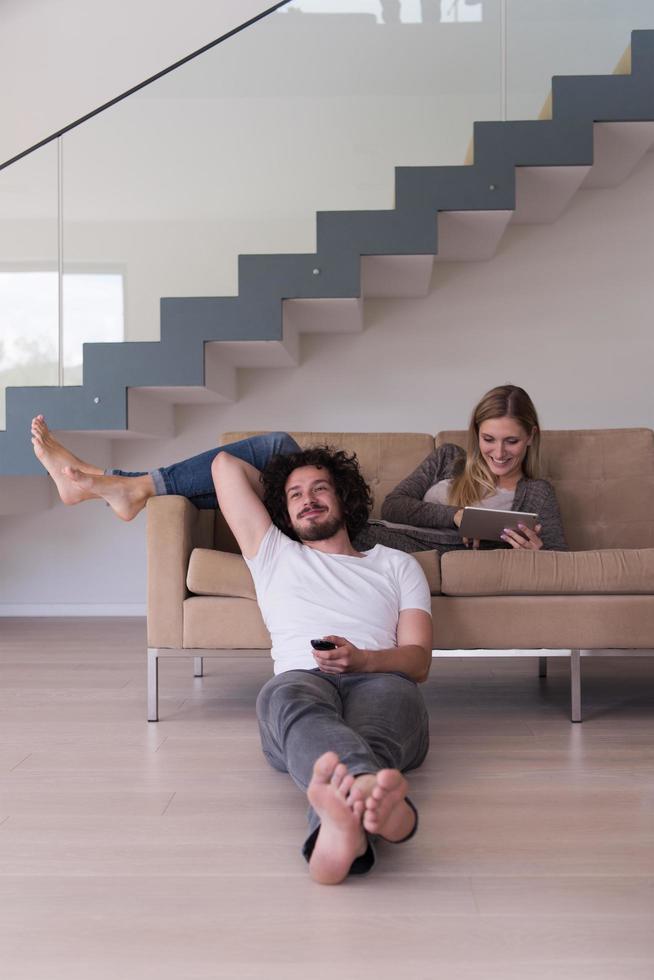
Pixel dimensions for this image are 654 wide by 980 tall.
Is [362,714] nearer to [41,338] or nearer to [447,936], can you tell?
[447,936]

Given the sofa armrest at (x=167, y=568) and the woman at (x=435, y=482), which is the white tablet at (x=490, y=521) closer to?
the woman at (x=435, y=482)

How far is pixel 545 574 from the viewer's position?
257cm

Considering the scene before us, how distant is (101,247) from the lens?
12.7ft

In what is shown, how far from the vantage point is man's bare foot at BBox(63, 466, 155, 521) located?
271 cm

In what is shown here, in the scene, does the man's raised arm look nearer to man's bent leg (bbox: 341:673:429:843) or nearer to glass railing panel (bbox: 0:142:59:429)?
man's bent leg (bbox: 341:673:429:843)

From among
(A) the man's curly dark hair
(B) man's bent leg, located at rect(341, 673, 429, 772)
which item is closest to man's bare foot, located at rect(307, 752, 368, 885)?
(B) man's bent leg, located at rect(341, 673, 429, 772)

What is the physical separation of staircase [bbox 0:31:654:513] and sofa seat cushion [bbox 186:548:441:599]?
130 centimetres

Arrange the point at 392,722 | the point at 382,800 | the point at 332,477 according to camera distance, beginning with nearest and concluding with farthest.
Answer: the point at 382,800
the point at 392,722
the point at 332,477

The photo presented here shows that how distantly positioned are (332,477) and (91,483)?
75cm

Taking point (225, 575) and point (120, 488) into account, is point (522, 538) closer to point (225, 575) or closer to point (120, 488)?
point (225, 575)

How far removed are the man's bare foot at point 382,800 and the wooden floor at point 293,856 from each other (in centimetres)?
10

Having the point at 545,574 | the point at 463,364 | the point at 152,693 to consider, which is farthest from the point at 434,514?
the point at 463,364

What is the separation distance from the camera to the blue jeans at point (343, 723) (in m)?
1.58

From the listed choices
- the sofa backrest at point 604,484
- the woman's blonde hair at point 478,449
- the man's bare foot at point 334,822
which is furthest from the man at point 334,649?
the sofa backrest at point 604,484
